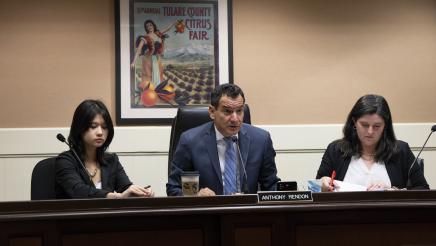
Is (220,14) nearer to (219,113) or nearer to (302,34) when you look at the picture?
(302,34)

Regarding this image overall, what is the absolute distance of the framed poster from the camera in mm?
3498

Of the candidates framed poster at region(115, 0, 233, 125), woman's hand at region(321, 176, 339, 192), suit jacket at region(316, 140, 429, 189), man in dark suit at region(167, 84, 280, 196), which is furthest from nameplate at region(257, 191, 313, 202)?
framed poster at region(115, 0, 233, 125)

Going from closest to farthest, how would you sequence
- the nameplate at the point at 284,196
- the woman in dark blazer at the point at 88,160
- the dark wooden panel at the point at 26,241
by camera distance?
the dark wooden panel at the point at 26,241
the nameplate at the point at 284,196
the woman in dark blazer at the point at 88,160

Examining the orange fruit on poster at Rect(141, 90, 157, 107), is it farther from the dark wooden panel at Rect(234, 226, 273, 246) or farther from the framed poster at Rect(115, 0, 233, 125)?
the dark wooden panel at Rect(234, 226, 273, 246)

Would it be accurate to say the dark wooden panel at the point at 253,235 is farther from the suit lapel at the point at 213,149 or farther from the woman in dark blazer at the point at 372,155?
the woman in dark blazer at the point at 372,155

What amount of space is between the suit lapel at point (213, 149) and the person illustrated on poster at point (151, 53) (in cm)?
115

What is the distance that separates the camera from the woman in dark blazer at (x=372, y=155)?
2.54 m

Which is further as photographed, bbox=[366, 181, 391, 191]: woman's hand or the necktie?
the necktie

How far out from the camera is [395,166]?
8.39 feet

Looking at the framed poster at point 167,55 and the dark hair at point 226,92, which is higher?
the framed poster at point 167,55

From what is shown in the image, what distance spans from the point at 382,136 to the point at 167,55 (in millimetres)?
1644

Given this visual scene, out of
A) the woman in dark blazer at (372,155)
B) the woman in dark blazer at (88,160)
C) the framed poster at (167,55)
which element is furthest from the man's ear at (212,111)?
the framed poster at (167,55)

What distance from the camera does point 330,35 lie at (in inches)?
146

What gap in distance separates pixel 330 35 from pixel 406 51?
2.03ft
